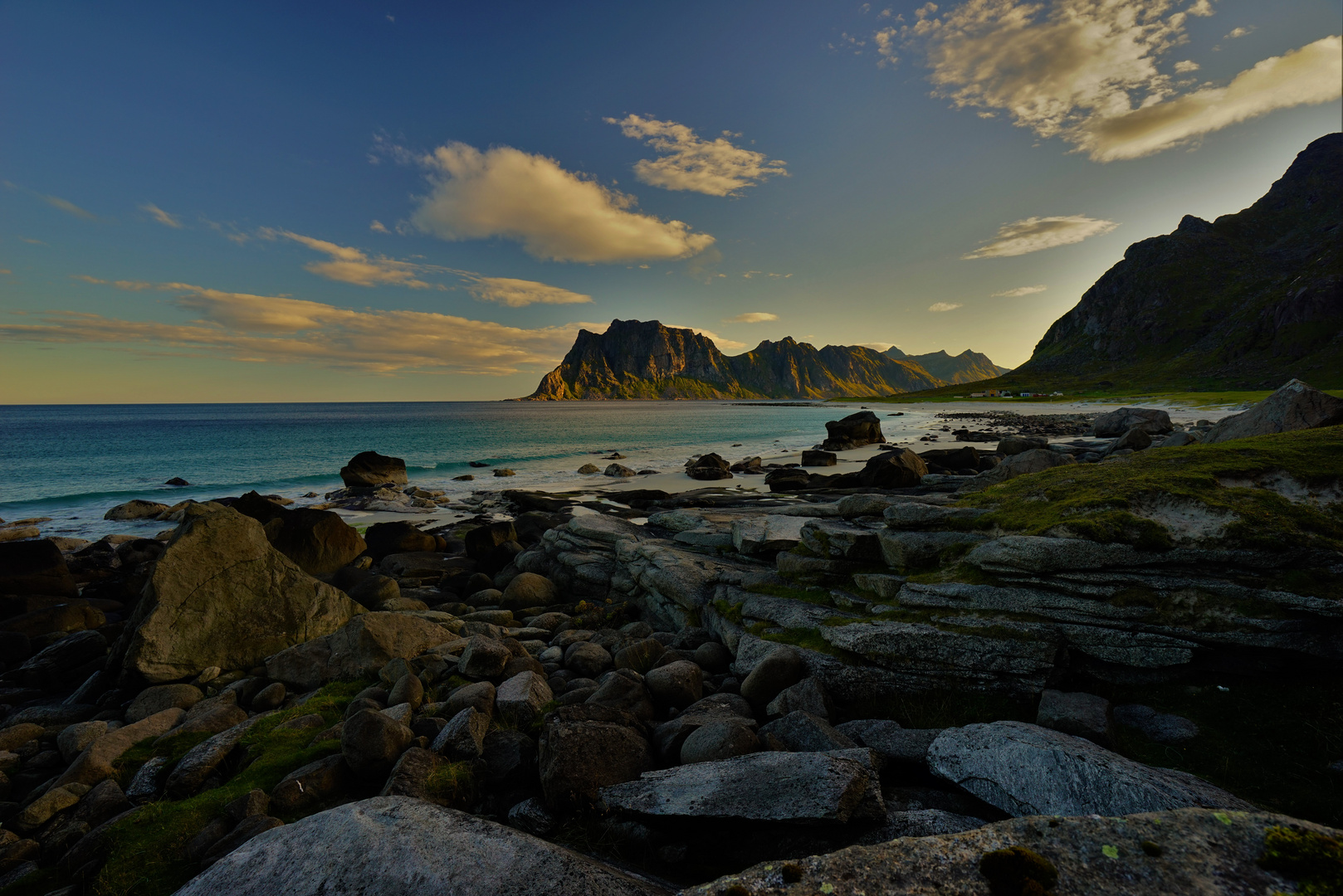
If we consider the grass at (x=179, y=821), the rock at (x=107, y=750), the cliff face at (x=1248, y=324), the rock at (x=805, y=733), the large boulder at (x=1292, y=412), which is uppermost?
the cliff face at (x=1248, y=324)

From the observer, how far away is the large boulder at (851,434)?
178 ft

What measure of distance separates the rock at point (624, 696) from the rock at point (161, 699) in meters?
8.08

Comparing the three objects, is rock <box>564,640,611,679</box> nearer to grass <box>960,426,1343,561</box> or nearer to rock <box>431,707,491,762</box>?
rock <box>431,707,491,762</box>

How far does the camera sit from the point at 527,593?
1574 centimetres

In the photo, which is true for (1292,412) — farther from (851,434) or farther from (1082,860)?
(851,434)

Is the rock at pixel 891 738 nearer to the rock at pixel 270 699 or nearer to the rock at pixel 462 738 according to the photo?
the rock at pixel 462 738

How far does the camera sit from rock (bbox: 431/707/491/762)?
637cm

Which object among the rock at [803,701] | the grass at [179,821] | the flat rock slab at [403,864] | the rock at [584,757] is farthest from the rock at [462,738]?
the rock at [803,701]

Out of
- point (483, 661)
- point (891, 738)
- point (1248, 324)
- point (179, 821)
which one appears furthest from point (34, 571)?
point (1248, 324)

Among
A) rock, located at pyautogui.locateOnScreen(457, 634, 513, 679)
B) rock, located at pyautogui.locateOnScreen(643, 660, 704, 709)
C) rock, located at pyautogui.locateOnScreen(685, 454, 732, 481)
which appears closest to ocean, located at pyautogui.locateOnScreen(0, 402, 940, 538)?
rock, located at pyautogui.locateOnScreen(685, 454, 732, 481)

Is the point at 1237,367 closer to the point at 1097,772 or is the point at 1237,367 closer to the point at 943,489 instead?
the point at 943,489

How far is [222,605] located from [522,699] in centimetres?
852

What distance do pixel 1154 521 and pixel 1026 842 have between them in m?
7.32

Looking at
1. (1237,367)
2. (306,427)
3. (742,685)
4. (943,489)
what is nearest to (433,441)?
(306,427)
